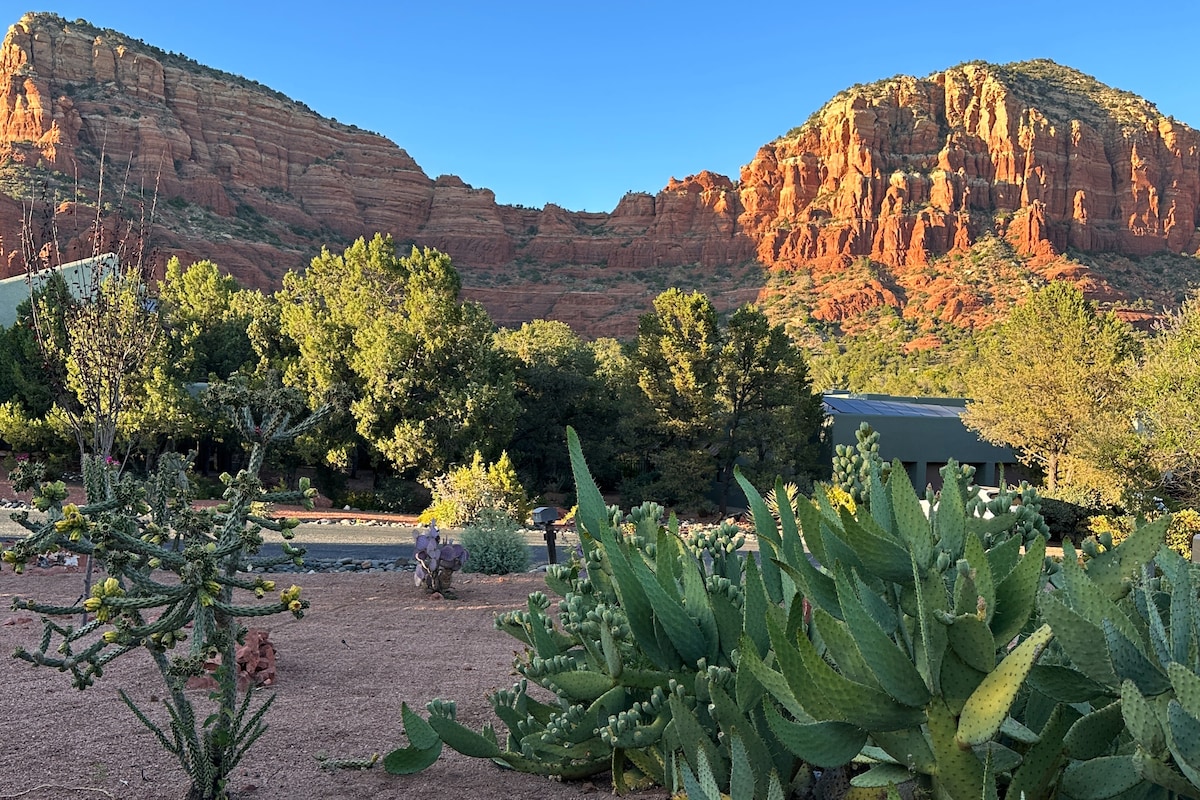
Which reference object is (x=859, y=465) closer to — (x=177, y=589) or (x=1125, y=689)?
(x=1125, y=689)

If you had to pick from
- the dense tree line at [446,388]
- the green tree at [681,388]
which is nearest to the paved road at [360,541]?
the dense tree line at [446,388]

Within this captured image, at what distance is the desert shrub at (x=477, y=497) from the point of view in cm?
1756

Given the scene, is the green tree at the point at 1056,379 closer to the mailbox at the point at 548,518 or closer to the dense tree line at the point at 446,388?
the dense tree line at the point at 446,388

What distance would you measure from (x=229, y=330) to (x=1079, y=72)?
4314 inches

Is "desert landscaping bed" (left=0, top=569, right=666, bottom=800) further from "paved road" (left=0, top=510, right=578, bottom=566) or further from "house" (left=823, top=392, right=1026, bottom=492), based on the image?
"house" (left=823, top=392, right=1026, bottom=492)

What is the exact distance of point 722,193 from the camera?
11131 cm

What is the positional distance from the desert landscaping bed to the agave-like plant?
1.97 feet

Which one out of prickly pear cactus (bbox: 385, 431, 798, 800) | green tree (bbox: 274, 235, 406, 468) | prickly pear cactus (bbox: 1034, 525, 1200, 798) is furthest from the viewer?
green tree (bbox: 274, 235, 406, 468)

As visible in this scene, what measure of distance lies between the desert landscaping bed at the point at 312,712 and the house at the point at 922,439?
75.4ft

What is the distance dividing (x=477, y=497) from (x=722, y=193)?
326 feet

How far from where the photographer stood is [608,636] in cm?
271

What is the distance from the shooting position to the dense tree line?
2222 cm

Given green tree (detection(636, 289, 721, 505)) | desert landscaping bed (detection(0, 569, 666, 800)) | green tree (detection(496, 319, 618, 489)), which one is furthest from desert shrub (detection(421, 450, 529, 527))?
desert landscaping bed (detection(0, 569, 666, 800))

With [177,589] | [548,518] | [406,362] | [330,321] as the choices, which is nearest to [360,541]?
[548,518]
